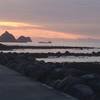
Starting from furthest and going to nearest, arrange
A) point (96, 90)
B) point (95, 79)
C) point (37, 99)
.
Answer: point (95, 79) < point (96, 90) < point (37, 99)

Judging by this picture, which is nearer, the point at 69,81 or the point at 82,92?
the point at 82,92

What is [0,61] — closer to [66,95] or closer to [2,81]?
[2,81]

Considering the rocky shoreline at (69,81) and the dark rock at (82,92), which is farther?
the rocky shoreline at (69,81)

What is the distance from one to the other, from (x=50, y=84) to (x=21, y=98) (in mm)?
3348

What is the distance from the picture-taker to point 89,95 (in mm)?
12375

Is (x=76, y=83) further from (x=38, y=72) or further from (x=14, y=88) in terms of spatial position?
(x=38, y=72)

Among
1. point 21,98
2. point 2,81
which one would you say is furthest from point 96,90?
point 2,81

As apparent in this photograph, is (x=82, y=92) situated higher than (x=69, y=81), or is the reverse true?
(x=69, y=81)

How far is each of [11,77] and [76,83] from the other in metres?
4.79

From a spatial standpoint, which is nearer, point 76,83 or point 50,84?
point 76,83

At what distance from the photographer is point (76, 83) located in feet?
45.1

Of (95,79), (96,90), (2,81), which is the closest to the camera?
(96,90)

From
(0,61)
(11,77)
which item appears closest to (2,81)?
(11,77)

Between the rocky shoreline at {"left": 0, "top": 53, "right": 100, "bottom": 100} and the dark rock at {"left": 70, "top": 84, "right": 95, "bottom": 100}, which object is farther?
the rocky shoreline at {"left": 0, "top": 53, "right": 100, "bottom": 100}
